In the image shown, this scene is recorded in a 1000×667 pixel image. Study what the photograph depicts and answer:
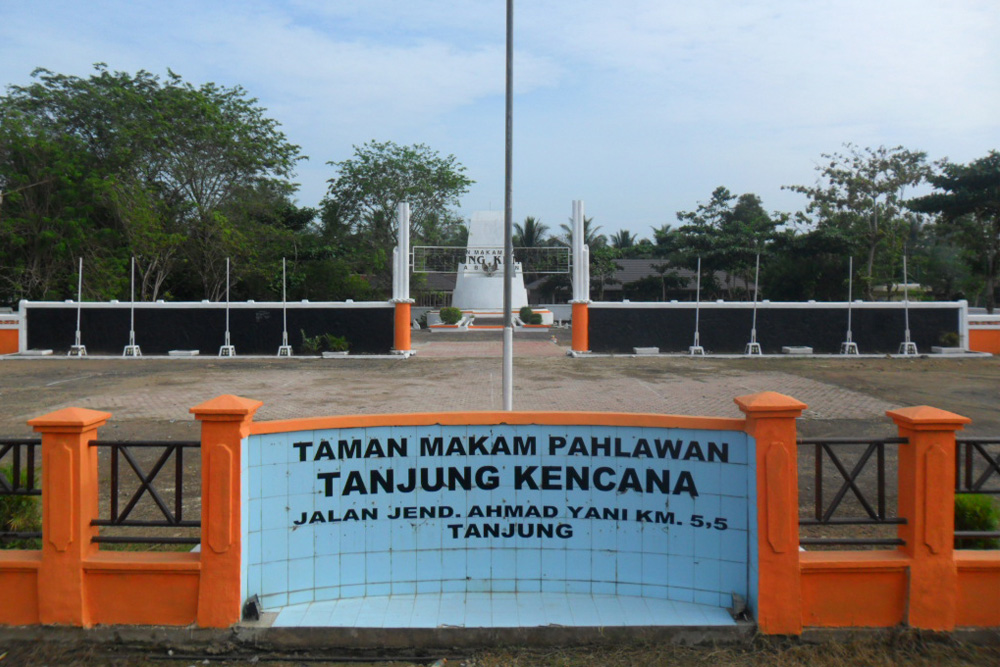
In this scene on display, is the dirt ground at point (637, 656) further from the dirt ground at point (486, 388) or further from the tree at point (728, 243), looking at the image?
the tree at point (728, 243)

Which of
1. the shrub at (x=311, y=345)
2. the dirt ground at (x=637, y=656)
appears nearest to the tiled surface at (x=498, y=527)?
the dirt ground at (x=637, y=656)

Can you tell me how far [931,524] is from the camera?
4676 mm

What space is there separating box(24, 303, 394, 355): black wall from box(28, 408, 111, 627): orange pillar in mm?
19680

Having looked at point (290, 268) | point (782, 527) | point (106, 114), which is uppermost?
point (106, 114)

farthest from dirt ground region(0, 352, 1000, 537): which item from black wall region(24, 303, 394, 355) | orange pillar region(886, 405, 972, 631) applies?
orange pillar region(886, 405, 972, 631)

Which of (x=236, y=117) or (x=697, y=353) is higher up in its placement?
(x=236, y=117)

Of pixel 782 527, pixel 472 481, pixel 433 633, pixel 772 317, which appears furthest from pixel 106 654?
pixel 772 317

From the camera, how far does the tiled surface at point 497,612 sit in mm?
4609

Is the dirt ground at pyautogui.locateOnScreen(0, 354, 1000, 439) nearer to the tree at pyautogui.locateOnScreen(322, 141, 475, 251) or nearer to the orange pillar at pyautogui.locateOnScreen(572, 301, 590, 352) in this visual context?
the orange pillar at pyautogui.locateOnScreen(572, 301, 590, 352)

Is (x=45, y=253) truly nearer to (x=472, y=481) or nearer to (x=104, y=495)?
(x=104, y=495)

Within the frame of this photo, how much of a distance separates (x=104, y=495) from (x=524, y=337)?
2567 cm

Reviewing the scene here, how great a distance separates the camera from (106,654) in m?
4.54

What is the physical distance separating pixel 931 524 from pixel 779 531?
0.96 metres

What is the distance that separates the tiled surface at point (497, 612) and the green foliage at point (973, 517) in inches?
83.5
